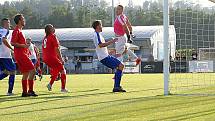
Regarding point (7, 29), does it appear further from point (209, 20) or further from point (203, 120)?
point (203, 120)

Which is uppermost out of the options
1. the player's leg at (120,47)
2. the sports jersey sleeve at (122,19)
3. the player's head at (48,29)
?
the sports jersey sleeve at (122,19)

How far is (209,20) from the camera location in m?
14.8

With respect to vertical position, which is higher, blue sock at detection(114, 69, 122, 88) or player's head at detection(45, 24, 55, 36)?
player's head at detection(45, 24, 55, 36)

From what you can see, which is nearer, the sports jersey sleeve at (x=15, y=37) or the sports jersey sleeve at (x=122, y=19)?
the sports jersey sleeve at (x=15, y=37)

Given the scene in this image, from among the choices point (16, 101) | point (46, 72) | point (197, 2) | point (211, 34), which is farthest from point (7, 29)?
point (46, 72)

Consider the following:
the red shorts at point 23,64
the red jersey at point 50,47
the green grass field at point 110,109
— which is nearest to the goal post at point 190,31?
the green grass field at point 110,109

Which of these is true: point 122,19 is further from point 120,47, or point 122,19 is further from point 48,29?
point 48,29

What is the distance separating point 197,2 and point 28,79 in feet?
17.1

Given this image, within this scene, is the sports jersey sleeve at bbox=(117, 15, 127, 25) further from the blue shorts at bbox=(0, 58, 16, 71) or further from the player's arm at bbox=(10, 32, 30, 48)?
the player's arm at bbox=(10, 32, 30, 48)

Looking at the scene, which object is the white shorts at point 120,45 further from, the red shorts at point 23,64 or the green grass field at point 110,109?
the green grass field at point 110,109

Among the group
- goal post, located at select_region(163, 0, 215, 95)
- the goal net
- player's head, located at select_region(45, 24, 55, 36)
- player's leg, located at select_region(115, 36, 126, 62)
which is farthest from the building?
player's head, located at select_region(45, 24, 55, 36)

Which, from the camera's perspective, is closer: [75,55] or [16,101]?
[16,101]

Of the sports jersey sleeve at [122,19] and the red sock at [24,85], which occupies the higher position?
the sports jersey sleeve at [122,19]

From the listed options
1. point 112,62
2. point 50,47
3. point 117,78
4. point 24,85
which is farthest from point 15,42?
point 117,78
